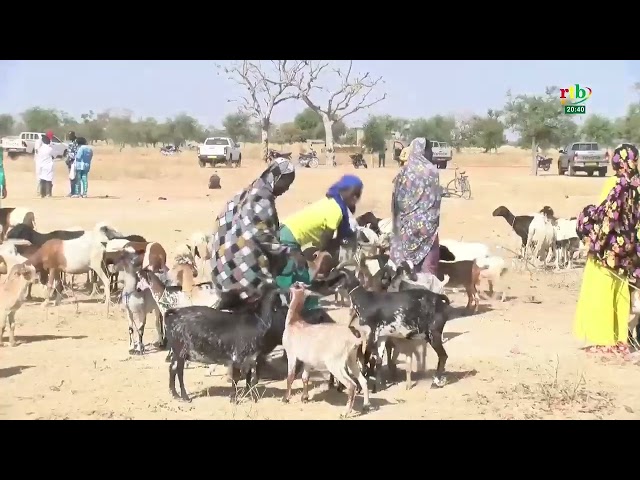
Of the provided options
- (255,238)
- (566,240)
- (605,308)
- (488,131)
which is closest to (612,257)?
(605,308)

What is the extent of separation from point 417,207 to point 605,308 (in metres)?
2.29

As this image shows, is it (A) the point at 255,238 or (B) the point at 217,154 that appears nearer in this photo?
(A) the point at 255,238

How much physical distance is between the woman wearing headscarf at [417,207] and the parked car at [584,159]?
75.0ft

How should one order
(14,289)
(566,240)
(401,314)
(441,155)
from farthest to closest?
(441,155) < (566,240) < (14,289) < (401,314)

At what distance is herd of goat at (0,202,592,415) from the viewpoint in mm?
6176

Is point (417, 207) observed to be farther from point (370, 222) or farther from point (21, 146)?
point (21, 146)

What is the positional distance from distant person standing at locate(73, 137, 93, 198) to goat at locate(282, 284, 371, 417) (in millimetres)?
15395

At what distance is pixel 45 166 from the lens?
2031 cm

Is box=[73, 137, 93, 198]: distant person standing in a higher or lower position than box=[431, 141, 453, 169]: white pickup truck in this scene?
lower

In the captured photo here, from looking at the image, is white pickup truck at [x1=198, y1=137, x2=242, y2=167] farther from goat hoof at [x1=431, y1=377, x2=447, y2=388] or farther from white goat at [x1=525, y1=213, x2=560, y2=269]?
goat hoof at [x1=431, y1=377, x2=447, y2=388]

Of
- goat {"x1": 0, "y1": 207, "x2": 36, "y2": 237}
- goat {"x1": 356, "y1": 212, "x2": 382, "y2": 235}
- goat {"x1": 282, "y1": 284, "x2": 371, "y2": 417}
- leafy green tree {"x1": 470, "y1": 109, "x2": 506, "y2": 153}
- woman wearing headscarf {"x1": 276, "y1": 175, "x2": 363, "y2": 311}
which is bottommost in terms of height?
goat {"x1": 282, "y1": 284, "x2": 371, "y2": 417}

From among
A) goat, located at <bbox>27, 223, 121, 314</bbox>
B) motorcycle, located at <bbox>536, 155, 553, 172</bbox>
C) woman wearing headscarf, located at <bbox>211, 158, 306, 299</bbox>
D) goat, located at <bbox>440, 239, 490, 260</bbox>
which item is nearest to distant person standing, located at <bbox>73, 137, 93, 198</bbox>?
goat, located at <bbox>27, 223, 121, 314</bbox>

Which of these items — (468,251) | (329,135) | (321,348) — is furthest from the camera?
(329,135)

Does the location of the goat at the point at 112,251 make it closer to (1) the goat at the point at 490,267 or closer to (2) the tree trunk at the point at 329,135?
(1) the goat at the point at 490,267
